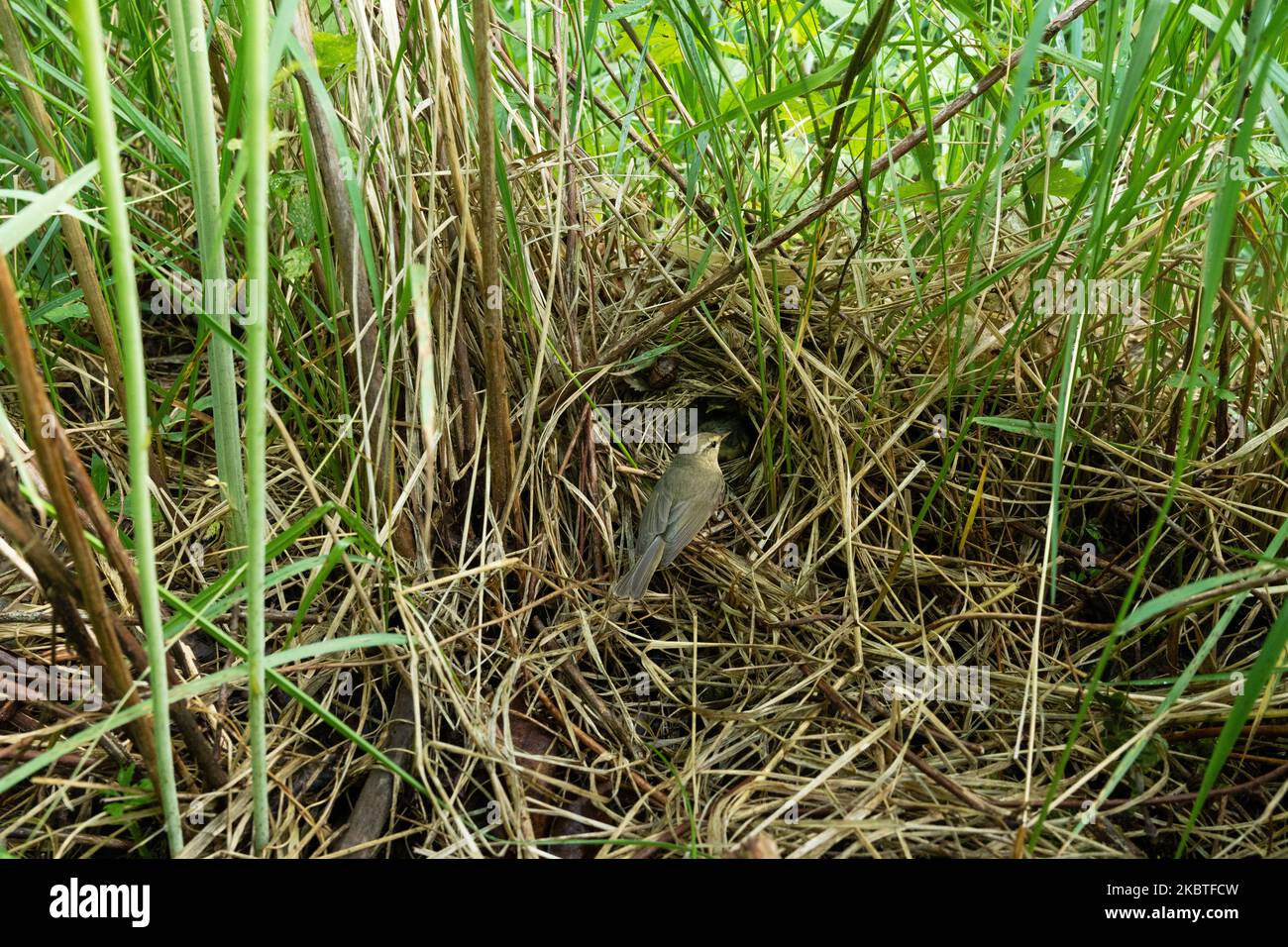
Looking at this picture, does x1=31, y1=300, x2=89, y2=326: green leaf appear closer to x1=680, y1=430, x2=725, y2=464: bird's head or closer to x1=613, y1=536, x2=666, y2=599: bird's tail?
x1=613, y1=536, x2=666, y2=599: bird's tail

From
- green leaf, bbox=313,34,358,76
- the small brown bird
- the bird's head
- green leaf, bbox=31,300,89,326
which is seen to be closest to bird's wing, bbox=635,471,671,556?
the small brown bird

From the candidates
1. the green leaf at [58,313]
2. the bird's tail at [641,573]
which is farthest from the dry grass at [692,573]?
the green leaf at [58,313]

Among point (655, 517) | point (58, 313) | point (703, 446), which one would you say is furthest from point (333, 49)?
point (703, 446)

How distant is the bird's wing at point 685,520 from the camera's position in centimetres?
205

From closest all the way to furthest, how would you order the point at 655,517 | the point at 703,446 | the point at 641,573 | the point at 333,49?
the point at 333,49, the point at 641,573, the point at 655,517, the point at 703,446

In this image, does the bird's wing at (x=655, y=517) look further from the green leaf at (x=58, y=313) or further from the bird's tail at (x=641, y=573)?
the green leaf at (x=58, y=313)

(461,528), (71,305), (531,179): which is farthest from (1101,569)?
(71,305)

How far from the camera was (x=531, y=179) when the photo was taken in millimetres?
2166

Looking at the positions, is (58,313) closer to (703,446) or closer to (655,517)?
(655,517)

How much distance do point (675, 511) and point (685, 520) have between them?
0.11 ft

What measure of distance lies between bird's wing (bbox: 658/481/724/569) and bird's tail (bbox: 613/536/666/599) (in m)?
0.02

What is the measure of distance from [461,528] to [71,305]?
895 millimetres

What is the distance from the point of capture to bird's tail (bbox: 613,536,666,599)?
2.00 m

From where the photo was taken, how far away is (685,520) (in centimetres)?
212
